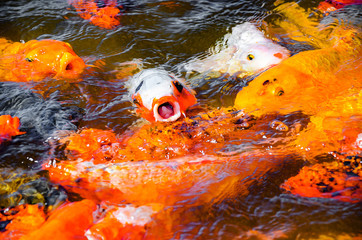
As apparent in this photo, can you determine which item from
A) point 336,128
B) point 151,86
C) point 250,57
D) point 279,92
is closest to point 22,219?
point 151,86

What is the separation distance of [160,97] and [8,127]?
147 centimetres

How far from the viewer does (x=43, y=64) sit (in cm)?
411

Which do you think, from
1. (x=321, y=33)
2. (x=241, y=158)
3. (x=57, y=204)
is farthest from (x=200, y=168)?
(x=321, y=33)

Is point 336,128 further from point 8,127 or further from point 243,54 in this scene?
point 8,127

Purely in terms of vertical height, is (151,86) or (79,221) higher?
(151,86)

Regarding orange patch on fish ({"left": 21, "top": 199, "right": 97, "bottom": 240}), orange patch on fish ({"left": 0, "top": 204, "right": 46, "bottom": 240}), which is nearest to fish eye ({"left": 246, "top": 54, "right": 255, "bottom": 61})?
orange patch on fish ({"left": 21, "top": 199, "right": 97, "bottom": 240})

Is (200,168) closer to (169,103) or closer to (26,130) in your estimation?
(169,103)

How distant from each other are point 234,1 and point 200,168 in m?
3.77

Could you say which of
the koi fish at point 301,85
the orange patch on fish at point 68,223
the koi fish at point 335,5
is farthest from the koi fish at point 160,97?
the koi fish at point 335,5

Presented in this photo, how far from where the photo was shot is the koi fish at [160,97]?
11.4 feet

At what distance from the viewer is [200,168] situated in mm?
2859

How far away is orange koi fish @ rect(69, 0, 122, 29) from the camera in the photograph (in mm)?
5355

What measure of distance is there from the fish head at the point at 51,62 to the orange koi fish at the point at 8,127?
85cm

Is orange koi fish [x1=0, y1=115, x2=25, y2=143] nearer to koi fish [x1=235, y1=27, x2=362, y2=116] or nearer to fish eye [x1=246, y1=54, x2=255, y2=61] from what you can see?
koi fish [x1=235, y1=27, x2=362, y2=116]
